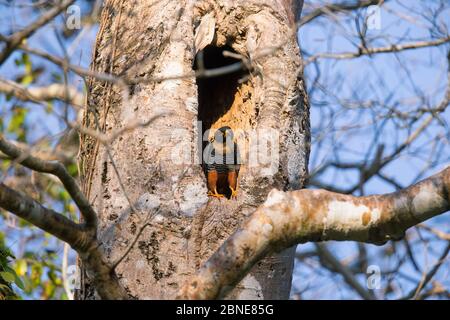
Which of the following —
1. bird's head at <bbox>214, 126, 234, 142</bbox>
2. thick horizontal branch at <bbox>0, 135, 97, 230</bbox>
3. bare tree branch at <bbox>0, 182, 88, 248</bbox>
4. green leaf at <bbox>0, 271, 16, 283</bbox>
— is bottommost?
green leaf at <bbox>0, 271, 16, 283</bbox>

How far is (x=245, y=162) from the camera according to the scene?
3.52 m

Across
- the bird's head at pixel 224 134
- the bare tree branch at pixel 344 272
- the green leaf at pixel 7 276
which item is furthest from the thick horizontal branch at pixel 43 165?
the bare tree branch at pixel 344 272

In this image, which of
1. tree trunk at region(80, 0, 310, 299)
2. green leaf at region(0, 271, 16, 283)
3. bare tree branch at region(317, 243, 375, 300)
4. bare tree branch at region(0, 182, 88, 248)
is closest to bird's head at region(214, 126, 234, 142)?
tree trunk at region(80, 0, 310, 299)

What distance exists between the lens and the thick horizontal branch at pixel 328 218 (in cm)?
252

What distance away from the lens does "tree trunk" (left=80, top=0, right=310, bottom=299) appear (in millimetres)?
3006

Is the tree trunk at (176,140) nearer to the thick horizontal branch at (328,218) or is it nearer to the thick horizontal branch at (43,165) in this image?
the thick horizontal branch at (43,165)

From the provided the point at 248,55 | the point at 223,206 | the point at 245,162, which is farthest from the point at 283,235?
the point at 248,55

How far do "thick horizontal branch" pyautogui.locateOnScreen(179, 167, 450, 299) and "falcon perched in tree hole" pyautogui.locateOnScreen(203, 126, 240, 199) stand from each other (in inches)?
75.4

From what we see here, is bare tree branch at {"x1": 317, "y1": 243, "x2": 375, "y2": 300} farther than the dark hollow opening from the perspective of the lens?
Yes

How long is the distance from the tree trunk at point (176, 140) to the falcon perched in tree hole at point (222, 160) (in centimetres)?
74

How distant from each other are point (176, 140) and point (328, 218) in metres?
0.92

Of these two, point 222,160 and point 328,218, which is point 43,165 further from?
point 222,160

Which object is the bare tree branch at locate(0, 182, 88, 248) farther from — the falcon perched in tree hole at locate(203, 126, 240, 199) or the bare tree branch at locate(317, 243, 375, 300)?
the bare tree branch at locate(317, 243, 375, 300)
